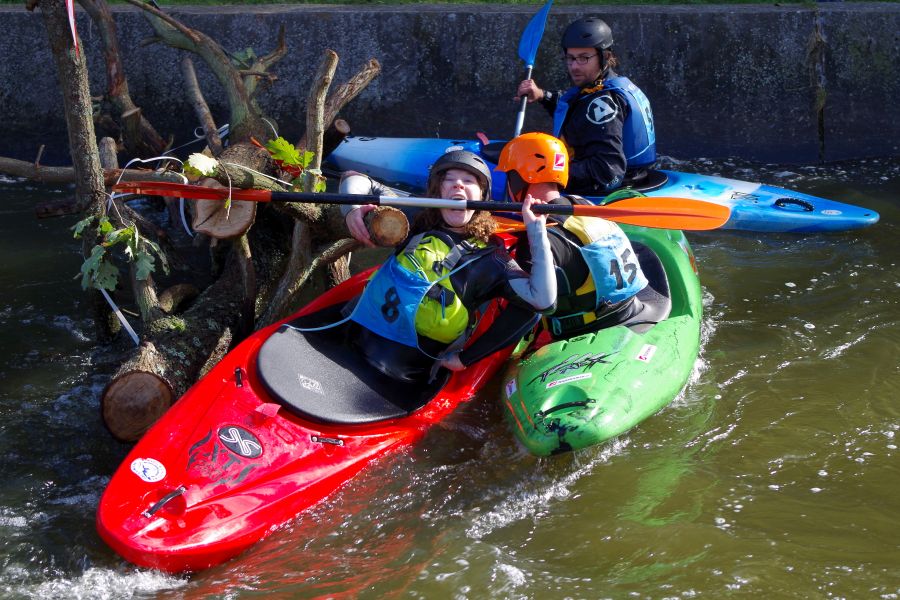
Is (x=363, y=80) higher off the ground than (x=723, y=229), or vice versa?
(x=363, y=80)

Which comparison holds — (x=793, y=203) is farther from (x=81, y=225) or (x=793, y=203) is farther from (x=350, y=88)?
(x=81, y=225)

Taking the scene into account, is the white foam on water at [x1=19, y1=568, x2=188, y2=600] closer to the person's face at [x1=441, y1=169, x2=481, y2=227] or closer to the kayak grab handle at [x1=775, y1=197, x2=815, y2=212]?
the person's face at [x1=441, y1=169, x2=481, y2=227]

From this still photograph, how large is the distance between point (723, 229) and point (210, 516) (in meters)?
4.38

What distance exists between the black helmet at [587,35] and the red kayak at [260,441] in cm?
236

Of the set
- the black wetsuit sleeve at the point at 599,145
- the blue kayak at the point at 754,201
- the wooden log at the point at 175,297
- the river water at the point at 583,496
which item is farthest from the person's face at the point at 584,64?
the wooden log at the point at 175,297

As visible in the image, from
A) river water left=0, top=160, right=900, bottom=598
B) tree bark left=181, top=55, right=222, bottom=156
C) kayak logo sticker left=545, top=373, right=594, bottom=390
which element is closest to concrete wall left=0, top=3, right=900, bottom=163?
tree bark left=181, top=55, right=222, bottom=156

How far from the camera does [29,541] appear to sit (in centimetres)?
340

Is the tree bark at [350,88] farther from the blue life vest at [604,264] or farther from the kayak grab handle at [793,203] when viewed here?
the kayak grab handle at [793,203]

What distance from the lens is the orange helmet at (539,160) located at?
162 inches

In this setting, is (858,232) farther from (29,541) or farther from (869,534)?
(29,541)

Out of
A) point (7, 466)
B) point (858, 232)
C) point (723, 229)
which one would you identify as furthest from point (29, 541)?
point (858, 232)

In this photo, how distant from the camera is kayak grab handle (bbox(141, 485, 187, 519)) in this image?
3186 millimetres

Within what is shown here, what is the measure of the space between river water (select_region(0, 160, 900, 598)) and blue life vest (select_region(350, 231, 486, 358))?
434mm

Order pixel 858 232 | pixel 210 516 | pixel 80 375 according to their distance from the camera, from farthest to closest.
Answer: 1. pixel 858 232
2. pixel 80 375
3. pixel 210 516
